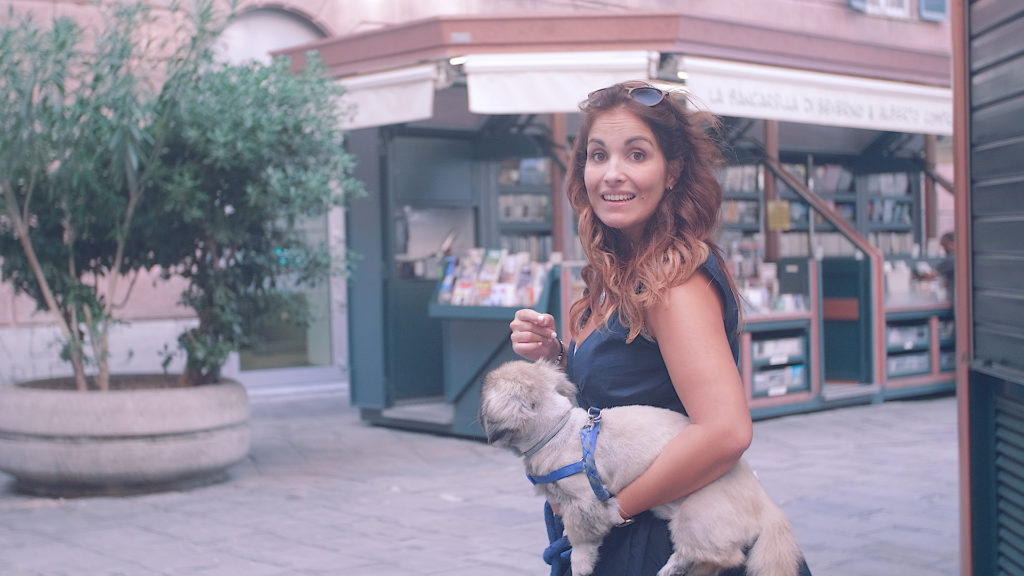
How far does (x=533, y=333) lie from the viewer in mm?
2295

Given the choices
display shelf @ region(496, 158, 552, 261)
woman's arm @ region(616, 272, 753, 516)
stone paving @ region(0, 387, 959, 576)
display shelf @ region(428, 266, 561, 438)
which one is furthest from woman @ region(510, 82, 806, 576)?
display shelf @ region(496, 158, 552, 261)

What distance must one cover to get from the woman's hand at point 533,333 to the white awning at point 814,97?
5.77 metres

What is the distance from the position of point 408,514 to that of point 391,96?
3.47 m

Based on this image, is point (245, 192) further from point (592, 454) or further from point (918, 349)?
point (918, 349)

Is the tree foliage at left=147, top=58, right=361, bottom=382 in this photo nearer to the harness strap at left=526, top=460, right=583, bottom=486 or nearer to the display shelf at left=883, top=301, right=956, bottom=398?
the harness strap at left=526, top=460, right=583, bottom=486

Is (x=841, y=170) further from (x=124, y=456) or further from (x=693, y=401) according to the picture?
(x=693, y=401)

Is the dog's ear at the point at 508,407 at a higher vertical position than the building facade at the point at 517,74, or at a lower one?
lower

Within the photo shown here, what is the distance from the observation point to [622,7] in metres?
15.4

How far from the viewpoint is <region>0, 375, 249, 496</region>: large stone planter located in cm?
642

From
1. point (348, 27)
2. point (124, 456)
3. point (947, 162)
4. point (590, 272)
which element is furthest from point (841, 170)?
point (590, 272)

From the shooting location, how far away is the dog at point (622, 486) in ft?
5.97

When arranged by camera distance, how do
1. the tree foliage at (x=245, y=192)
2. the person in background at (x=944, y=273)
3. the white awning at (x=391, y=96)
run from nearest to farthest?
the tree foliage at (x=245, y=192), the white awning at (x=391, y=96), the person in background at (x=944, y=273)

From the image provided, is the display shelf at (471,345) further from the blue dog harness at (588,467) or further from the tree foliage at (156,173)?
the blue dog harness at (588,467)

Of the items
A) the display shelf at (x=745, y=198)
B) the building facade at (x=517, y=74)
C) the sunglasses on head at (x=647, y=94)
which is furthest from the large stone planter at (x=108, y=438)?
the display shelf at (x=745, y=198)
